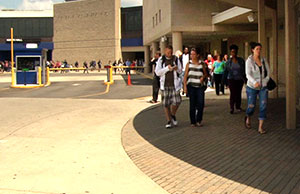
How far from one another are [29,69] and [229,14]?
11942 millimetres

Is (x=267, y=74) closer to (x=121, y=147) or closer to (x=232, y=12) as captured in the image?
(x=121, y=147)

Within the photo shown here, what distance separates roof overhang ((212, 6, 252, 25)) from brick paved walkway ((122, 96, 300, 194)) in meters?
10.5

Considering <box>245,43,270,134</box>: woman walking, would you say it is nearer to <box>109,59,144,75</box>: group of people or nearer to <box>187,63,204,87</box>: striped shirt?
<box>187,63,204,87</box>: striped shirt

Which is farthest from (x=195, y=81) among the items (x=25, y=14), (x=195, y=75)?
(x=25, y=14)

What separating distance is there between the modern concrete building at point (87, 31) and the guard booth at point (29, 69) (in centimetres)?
3897

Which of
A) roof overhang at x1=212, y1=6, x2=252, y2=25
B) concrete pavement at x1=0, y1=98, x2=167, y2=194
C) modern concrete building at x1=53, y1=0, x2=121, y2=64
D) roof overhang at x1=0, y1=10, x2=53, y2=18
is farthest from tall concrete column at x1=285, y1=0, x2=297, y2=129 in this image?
roof overhang at x1=0, y1=10, x2=53, y2=18

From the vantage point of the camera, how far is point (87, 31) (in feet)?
215

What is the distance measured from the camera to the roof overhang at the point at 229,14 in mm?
19969

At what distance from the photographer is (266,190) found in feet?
16.1

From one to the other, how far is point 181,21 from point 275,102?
42.2 ft

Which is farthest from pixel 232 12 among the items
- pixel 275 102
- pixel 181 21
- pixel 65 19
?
pixel 65 19

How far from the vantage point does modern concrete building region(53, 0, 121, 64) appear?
63.9m

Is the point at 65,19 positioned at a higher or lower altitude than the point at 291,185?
higher

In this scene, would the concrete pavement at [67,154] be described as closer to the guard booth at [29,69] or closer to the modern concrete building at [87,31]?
the guard booth at [29,69]
